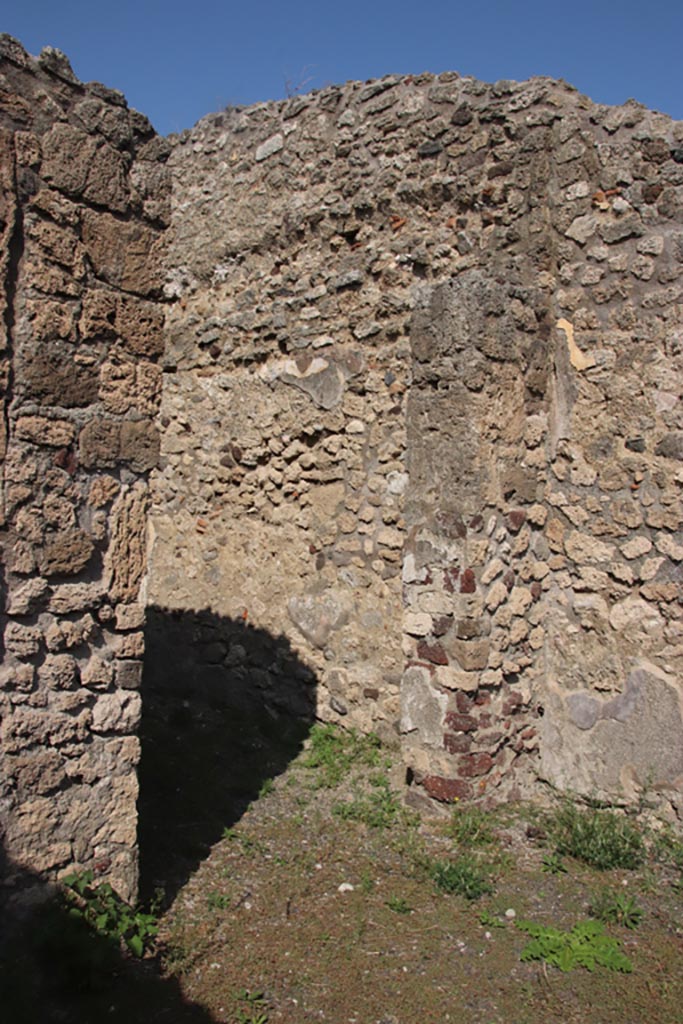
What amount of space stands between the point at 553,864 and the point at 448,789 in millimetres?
605

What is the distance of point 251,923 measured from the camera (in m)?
3.38

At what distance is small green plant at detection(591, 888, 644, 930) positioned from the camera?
11.5 feet

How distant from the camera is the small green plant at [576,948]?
10.5 feet

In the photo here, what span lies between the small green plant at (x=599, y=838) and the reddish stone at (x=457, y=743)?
582 millimetres

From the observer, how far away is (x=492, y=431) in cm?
429

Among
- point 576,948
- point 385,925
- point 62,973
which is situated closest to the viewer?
point 62,973

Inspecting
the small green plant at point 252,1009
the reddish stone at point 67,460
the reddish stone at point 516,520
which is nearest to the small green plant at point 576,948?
the small green plant at point 252,1009

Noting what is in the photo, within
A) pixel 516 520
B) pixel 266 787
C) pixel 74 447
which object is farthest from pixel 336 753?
pixel 74 447

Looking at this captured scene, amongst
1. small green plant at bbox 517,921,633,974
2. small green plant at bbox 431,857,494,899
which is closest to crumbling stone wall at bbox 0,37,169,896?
small green plant at bbox 431,857,494,899

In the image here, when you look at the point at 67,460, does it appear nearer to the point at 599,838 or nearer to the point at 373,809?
the point at 373,809

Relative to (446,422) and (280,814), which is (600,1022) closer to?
(280,814)

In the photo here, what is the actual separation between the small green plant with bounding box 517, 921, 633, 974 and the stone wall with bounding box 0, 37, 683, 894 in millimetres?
920

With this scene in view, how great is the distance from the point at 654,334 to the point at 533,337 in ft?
1.99

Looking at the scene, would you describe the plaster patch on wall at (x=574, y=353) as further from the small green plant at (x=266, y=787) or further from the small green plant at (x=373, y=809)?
the small green plant at (x=266, y=787)
